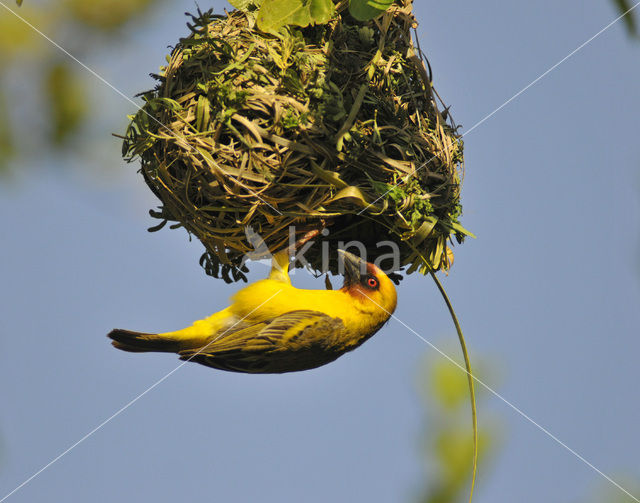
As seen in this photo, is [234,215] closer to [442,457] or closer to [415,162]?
[415,162]

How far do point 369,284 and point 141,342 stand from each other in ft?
2.60

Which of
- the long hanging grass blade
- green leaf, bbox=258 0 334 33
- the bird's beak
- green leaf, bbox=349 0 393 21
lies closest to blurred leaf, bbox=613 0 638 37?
green leaf, bbox=349 0 393 21

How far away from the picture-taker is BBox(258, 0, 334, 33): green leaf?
2.28m

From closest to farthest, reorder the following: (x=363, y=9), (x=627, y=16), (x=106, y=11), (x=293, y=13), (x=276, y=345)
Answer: (x=627, y=16)
(x=363, y=9)
(x=293, y=13)
(x=276, y=345)
(x=106, y=11)

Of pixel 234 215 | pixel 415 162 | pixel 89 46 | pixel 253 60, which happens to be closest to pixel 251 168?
pixel 234 215

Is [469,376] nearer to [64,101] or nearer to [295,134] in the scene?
[295,134]

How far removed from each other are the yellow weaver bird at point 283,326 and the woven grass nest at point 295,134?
0.17 metres

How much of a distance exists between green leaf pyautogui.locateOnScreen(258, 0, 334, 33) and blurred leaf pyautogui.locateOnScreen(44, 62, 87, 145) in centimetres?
81

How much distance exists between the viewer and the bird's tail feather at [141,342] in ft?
8.17

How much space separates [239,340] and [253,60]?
91 centimetres

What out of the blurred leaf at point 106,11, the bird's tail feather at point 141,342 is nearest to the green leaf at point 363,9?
the blurred leaf at point 106,11

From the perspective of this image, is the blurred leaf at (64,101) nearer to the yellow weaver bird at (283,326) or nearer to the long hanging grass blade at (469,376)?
the yellow weaver bird at (283,326)

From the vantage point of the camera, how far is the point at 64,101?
2787 mm

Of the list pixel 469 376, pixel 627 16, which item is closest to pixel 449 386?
pixel 469 376
